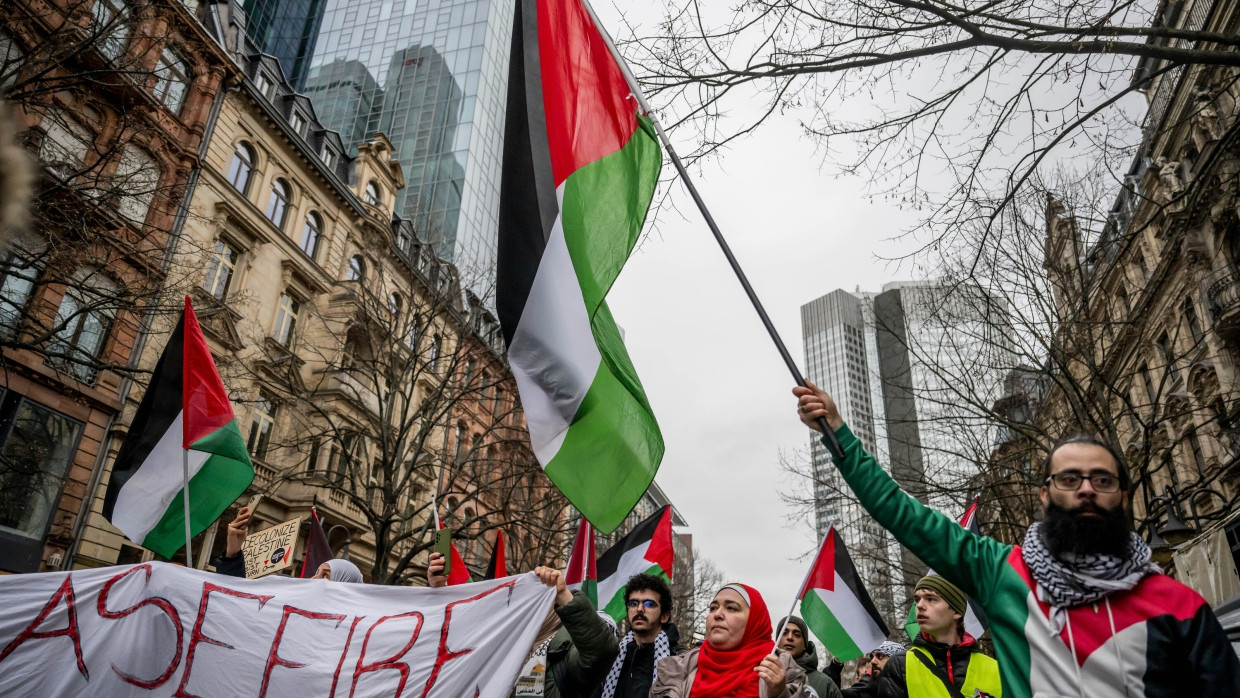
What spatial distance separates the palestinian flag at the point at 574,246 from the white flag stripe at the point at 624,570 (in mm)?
6365

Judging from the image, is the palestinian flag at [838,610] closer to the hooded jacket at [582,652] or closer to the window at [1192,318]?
the hooded jacket at [582,652]

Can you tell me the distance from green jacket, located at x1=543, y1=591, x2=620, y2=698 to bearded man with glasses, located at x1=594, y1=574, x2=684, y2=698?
0.22 m

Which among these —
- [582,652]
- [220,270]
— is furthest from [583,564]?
[220,270]

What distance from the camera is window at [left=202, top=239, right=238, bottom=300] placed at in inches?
840

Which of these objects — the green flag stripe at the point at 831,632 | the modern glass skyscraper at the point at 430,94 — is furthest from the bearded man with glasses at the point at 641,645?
the modern glass skyscraper at the point at 430,94

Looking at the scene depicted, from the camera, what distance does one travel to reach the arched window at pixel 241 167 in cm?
2278

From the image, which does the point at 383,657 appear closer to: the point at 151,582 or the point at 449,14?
the point at 151,582

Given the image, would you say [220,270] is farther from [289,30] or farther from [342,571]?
[289,30]

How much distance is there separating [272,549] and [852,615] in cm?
769

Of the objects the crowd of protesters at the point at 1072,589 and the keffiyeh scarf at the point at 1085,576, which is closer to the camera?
the crowd of protesters at the point at 1072,589

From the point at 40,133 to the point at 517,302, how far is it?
11218 millimetres

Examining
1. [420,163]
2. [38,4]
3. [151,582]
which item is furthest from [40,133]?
[420,163]

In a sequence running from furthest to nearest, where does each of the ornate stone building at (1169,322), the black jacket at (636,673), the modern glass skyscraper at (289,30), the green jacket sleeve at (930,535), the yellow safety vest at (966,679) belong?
the modern glass skyscraper at (289,30) < the ornate stone building at (1169,322) < the black jacket at (636,673) < the yellow safety vest at (966,679) < the green jacket sleeve at (930,535)

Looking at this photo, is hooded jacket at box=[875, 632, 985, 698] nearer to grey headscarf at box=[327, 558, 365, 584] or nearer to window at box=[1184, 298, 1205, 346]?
grey headscarf at box=[327, 558, 365, 584]
